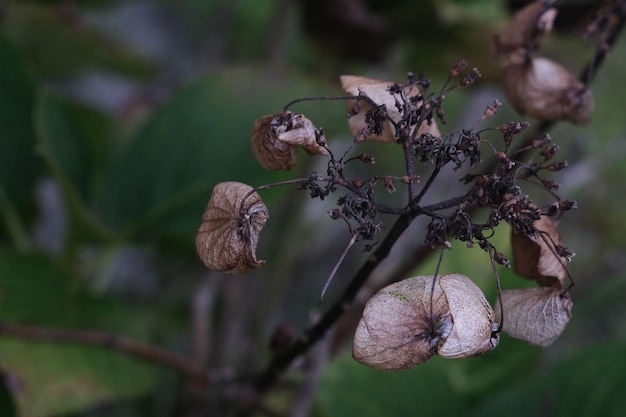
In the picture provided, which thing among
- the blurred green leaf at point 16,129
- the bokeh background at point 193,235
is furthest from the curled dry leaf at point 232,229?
the blurred green leaf at point 16,129

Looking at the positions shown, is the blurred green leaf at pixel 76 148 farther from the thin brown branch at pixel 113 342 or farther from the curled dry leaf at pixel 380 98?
the curled dry leaf at pixel 380 98

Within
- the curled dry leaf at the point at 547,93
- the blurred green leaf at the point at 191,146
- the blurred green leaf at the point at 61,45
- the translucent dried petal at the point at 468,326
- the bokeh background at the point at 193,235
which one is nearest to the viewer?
the translucent dried petal at the point at 468,326

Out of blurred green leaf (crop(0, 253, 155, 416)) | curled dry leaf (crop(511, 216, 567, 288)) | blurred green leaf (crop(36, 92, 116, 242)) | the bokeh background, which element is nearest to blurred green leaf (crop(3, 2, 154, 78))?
the bokeh background

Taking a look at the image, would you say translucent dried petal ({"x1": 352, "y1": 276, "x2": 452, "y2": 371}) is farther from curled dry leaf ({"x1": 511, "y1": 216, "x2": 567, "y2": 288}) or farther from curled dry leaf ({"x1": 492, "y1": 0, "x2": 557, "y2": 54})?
curled dry leaf ({"x1": 492, "y1": 0, "x2": 557, "y2": 54})

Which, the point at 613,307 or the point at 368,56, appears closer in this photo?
the point at 368,56

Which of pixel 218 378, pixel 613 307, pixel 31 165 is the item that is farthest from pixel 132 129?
pixel 613 307

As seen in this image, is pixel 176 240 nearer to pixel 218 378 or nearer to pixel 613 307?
pixel 218 378

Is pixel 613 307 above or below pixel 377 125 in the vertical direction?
below
